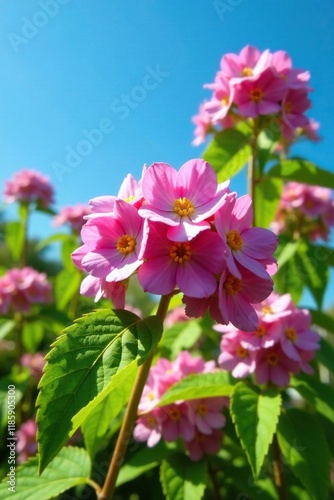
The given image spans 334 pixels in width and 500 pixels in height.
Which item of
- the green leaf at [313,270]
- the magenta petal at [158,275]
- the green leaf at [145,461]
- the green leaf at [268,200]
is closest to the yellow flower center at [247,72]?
the green leaf at [268,200]

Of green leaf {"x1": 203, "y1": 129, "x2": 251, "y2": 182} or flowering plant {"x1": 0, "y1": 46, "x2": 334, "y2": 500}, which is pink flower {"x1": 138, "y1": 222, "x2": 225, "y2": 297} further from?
green leaf {"x1": 203, "y1": 129, "x2": 251, "y2": 182}

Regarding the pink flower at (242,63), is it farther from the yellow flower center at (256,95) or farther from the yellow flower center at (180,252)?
the yellow flower center at (180,252)

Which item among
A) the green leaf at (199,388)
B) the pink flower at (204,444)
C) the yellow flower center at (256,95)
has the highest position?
the yellow flower center at (256,95)

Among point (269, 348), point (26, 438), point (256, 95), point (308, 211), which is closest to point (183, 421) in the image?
point (269, 348)

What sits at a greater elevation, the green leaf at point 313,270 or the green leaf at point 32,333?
the green leaf at point 313,270

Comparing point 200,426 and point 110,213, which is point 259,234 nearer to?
point 110,213

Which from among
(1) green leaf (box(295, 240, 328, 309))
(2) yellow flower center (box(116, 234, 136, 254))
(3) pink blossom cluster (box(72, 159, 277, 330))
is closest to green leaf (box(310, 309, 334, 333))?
(1) green leaf (box(295, 240, 328, 309))

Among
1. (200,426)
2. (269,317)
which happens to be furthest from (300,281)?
(200,426)

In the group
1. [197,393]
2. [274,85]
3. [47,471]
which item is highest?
[274,85]
